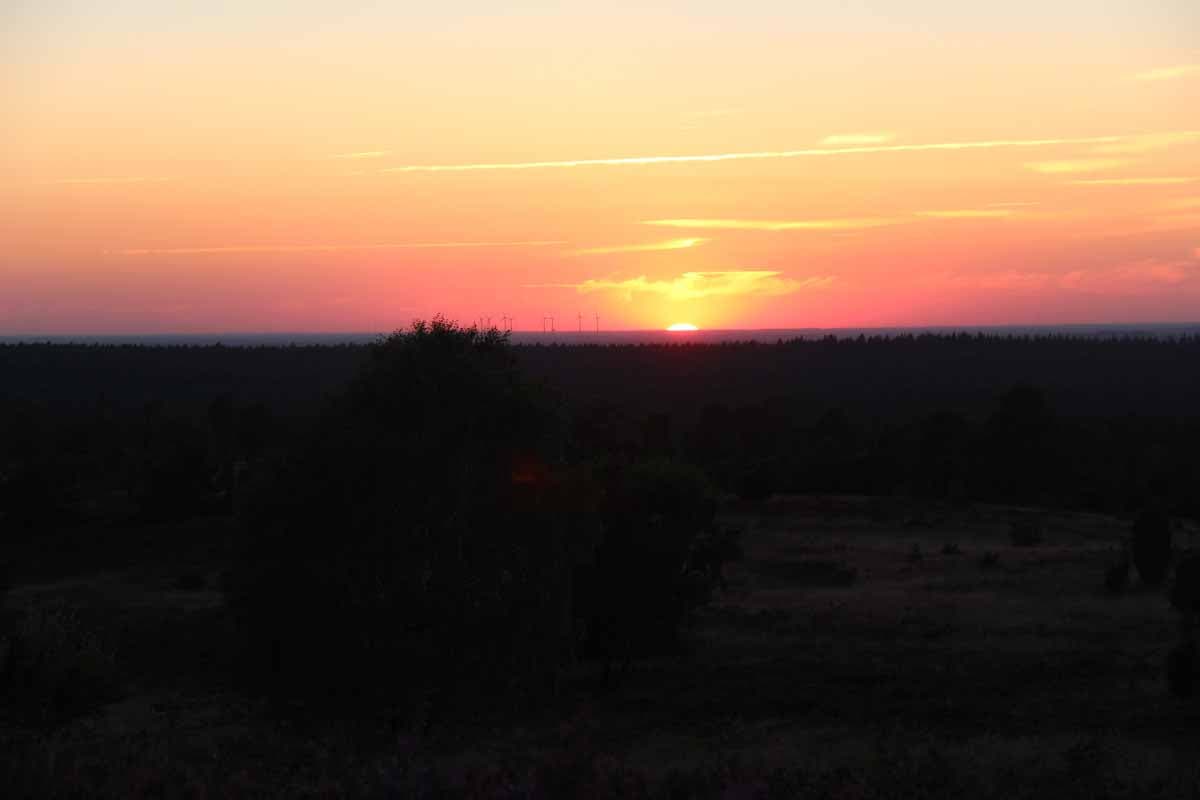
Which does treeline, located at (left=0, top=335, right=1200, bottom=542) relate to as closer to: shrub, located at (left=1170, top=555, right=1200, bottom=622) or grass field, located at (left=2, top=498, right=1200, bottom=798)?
grass field, located at (left=2, top=498, right=1200, bottom=798)

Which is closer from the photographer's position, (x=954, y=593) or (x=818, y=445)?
(x=954, y=593)

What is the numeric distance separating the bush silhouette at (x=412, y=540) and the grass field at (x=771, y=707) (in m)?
1.30

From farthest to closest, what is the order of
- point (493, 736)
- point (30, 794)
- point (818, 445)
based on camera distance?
point (818, 445)
point (493, 736)
point (30, 794)

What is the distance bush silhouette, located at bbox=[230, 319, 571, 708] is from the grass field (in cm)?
130

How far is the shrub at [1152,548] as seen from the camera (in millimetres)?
43688

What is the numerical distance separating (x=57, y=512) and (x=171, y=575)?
1577 cm

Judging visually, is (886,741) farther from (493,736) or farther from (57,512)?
(57,512)

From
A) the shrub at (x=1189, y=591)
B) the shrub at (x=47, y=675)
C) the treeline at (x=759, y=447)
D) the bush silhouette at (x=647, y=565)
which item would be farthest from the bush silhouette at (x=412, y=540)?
the shrub at (x=1189, y=591)

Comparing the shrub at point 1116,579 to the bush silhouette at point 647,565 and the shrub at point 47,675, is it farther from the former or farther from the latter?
the shrub at point 47,675

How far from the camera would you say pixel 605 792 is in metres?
10.4

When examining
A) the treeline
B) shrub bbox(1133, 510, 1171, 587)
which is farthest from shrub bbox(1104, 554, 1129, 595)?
the treeline

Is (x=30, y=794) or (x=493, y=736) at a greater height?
(x=30, y=794)

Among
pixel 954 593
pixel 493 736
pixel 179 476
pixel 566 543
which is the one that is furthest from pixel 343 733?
pixel 179 476

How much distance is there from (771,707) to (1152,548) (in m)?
23.4
